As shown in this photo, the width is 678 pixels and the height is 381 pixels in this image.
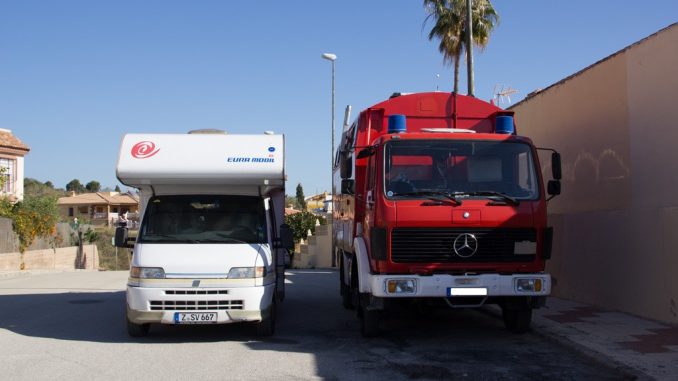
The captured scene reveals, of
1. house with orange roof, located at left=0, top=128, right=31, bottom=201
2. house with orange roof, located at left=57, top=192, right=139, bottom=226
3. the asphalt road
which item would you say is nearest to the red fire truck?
the asphalt road

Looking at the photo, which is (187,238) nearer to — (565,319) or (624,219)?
(565,319)

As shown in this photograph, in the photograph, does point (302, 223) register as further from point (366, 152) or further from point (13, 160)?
point (366, 152)

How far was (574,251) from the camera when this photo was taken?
44.4 ft

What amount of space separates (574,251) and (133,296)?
27.8 ft

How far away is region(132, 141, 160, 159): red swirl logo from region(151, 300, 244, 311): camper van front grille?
2.38 meters

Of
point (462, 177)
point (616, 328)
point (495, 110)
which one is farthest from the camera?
point (495, 110)

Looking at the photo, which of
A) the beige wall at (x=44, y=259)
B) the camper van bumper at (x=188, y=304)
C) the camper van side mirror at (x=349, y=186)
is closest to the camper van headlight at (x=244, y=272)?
the camper van bumper at (x=188, y=304)

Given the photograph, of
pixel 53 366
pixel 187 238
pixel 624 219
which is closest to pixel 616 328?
pixel 624 219

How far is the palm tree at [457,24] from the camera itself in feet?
76.9

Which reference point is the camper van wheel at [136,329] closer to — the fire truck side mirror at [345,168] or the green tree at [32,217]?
the fire truck side mirror at [345,168]

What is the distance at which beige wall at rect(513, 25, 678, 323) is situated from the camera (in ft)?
34.8

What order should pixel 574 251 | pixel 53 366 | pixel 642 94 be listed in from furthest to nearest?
1. pixel 574 251
2. pixel 642 94
3. pixel 53 366

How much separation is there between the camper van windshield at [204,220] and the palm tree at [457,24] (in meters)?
15.0

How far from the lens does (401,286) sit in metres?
8.71
